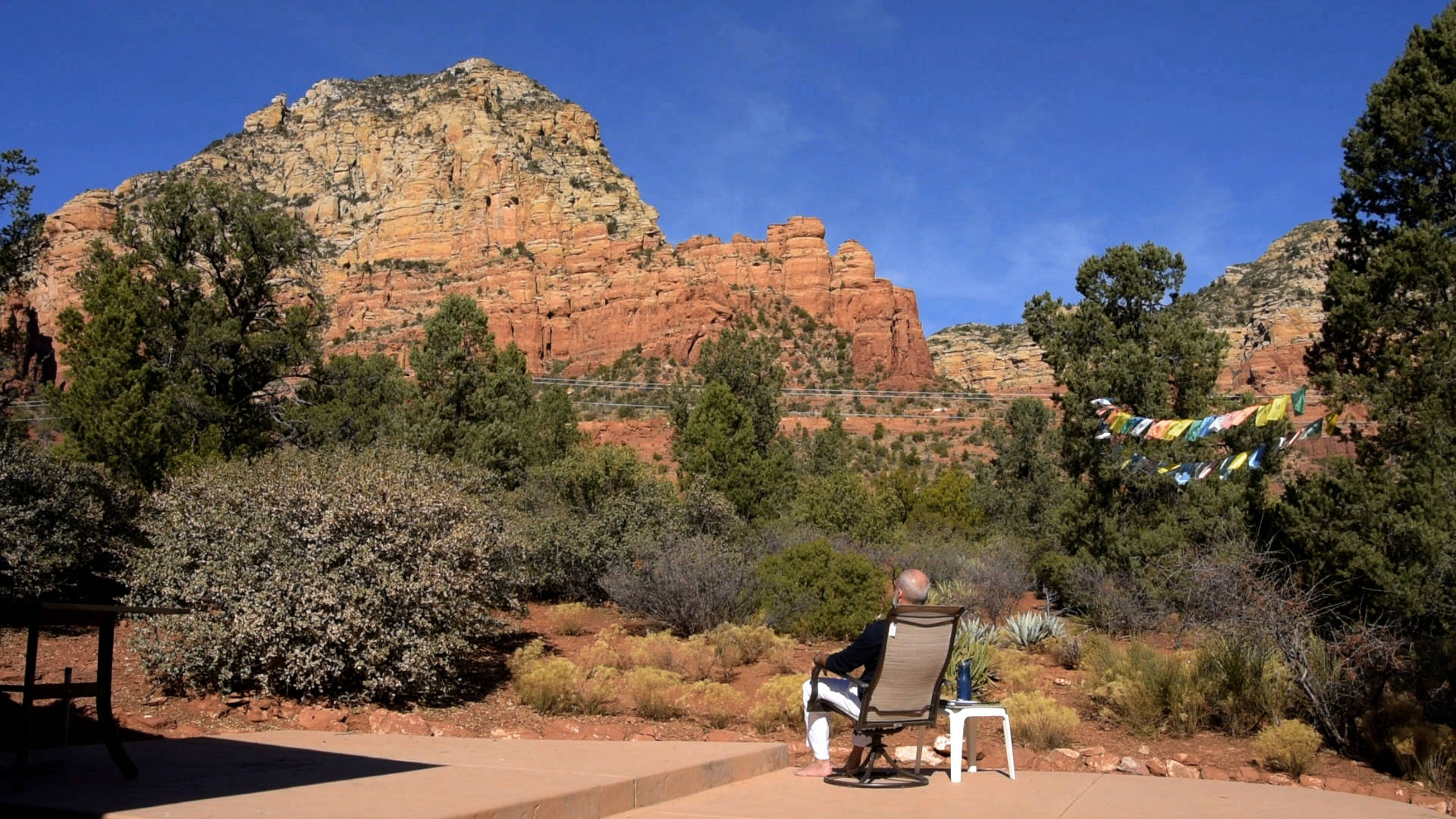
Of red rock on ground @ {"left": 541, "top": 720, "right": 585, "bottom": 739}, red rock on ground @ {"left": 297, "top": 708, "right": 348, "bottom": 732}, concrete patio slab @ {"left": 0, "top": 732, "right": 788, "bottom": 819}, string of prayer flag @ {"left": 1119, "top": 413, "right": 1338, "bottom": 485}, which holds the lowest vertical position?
red rock on ground @ {"left": 541, "top": 720, "right": 585, "bottom": 739}

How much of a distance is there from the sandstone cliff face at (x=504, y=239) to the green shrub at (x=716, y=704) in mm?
74033

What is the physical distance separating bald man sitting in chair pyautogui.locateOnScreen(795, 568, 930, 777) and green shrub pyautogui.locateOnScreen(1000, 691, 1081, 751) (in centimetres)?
364

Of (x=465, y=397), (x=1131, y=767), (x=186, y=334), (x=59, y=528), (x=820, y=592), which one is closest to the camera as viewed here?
(x=1131, y=767)

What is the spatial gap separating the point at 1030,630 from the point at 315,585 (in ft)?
36.3

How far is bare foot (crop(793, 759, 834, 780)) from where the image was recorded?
7.10m

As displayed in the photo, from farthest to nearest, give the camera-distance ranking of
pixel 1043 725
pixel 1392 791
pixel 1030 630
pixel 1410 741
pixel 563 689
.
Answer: pixel 1030 630 < pixel 563 689 < pixel 1043 725 < pixel 1410 741 < pixel 1392 791

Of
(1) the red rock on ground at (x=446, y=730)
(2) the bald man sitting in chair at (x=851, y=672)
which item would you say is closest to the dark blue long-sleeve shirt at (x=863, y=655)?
(2) the bald man sitting in chair at (x=851, y=672)

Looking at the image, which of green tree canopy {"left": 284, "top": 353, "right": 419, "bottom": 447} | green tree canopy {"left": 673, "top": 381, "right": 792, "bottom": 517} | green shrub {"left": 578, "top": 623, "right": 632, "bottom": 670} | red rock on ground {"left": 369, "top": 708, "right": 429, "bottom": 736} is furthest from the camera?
green tree canopy {"left": 673, "top": 381, "right": 792, "bottom": 517}

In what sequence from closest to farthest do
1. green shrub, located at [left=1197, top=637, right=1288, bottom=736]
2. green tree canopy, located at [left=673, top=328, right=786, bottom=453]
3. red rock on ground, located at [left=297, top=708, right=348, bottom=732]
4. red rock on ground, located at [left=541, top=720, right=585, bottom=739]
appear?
red rock on ground, located at [left=297, top=708, right=348, bottom=732], red rock on ground, located at [left=541, top=720, right=585, bottom=739], green shrub, located at [left=1197, top=637, right=1288, bottom=736], green tree canopy, located at [left=673, top=328, right=786, bottom=453]

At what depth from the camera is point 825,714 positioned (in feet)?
23.3

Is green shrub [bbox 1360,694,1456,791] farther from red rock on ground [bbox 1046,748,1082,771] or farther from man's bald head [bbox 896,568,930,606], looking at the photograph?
man's bald head [bbox 896,568,930,606]

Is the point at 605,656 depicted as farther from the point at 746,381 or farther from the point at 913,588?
the point at 746,381

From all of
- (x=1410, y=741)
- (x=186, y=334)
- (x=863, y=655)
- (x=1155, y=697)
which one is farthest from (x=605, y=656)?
(x=186, y=334)

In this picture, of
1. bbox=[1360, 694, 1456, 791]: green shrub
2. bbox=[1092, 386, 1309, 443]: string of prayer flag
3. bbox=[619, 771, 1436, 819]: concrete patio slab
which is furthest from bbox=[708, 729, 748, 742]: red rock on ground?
bbox=[1092, 386, 1309, 443]: string of prayer flag
